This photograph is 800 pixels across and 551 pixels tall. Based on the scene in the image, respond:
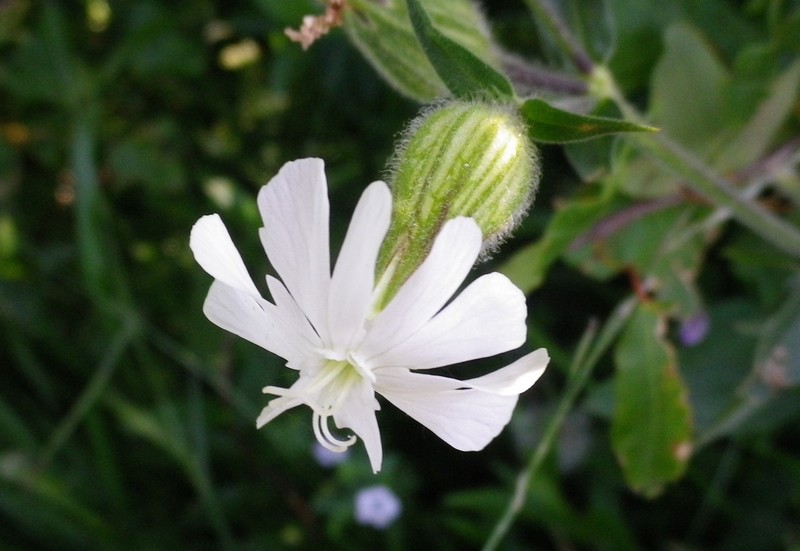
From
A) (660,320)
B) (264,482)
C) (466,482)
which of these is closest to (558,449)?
(466,482)

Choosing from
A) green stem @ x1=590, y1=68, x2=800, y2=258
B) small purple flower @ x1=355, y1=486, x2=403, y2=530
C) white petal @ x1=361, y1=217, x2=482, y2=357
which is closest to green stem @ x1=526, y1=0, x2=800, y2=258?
green stem @ x1=590, y1=68, x2=800, y2=258

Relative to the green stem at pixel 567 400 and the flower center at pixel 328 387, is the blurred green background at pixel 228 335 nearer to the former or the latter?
the green stem at pixel 567 400

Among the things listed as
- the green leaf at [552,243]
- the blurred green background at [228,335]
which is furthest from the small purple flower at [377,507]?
the green leaf at [552,243]

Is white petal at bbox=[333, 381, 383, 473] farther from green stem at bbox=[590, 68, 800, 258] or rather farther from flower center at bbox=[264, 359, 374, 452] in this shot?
green stem at bbox=[590, 68, 800, 258]

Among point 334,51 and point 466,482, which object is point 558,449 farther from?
point 334,51

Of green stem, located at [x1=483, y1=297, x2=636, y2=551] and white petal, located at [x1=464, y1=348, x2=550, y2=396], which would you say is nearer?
white petal, located at [x1=464, y1=348, x2=550, y2=396]

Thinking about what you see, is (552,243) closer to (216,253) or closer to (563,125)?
(563,125)

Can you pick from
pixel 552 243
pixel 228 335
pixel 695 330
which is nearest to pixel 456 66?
pixel 552 243
